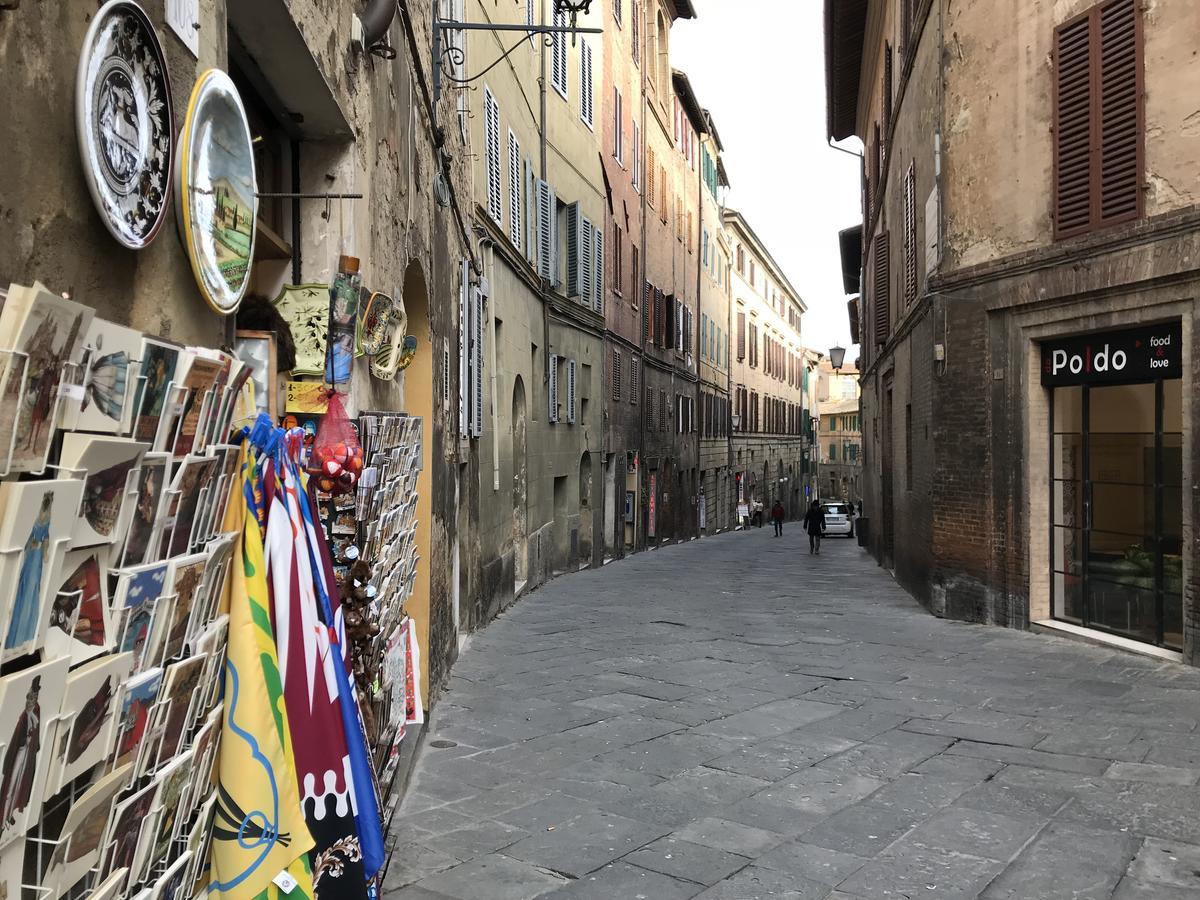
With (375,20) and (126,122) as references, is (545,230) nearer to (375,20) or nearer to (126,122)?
(375,20)

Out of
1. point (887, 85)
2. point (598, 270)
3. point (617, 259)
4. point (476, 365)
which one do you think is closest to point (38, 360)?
point (476, 365)

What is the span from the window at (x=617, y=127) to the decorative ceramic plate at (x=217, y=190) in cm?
2109

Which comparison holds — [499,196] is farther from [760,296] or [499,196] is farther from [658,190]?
[760,296]

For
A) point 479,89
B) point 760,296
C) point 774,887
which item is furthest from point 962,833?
point 760,296

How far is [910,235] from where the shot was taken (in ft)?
46.3

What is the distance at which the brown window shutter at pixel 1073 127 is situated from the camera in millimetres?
9391

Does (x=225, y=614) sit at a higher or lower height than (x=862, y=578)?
higher

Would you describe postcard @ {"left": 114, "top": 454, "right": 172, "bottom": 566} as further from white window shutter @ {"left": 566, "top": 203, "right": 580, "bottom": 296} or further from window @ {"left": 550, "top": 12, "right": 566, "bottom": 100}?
white window shutter @ {"left": 566, "top": 203, "right": 580, "bottom": 296}

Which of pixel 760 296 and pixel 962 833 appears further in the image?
pixel 760 296

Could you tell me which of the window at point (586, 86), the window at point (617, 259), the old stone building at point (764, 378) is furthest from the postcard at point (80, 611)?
the old stone building at point (764, 378)

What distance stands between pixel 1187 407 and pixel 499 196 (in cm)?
813

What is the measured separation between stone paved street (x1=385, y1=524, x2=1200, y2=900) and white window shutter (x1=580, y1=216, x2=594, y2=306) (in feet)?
35.2

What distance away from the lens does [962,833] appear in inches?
185

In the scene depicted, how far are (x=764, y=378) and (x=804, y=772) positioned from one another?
4499 cm
